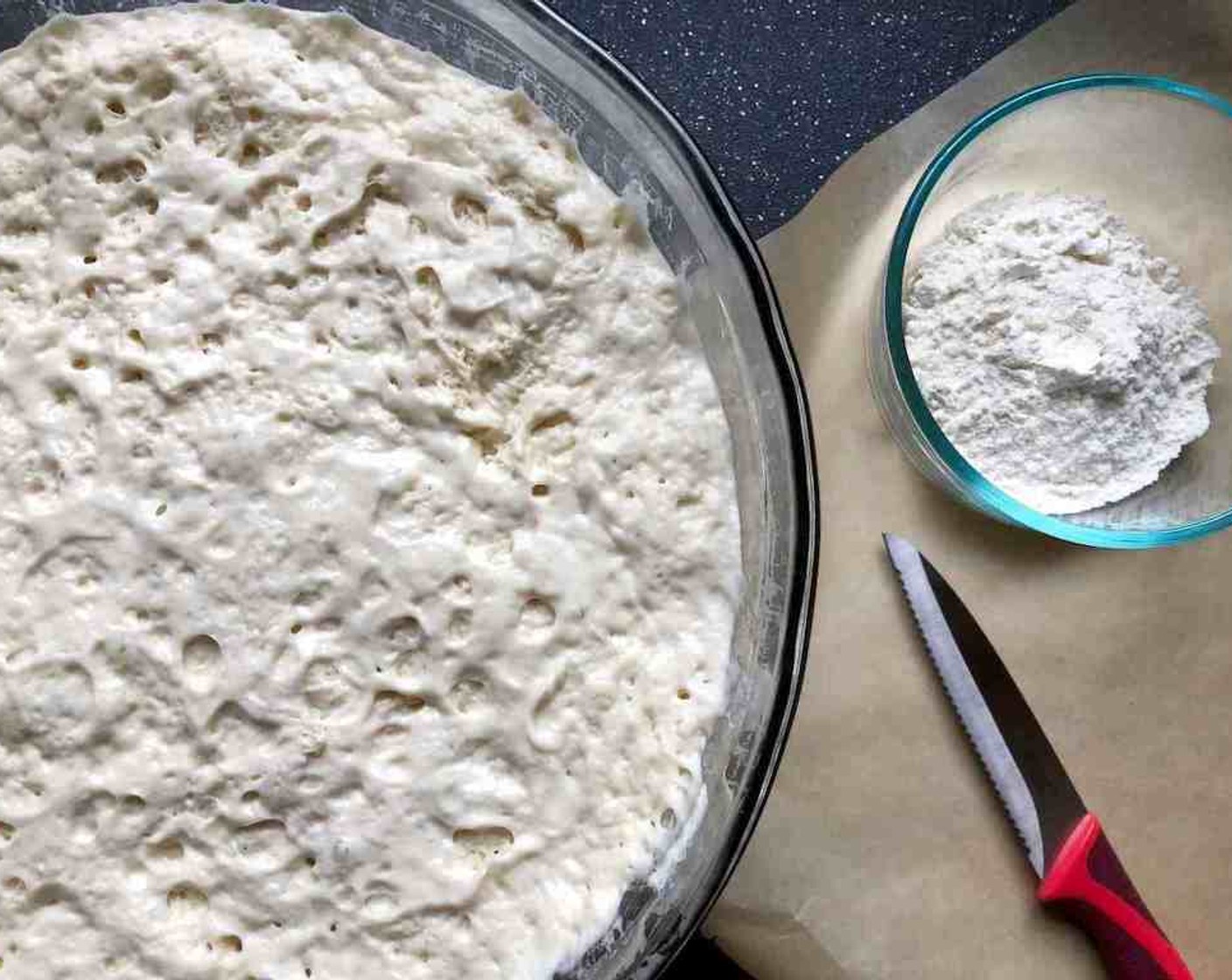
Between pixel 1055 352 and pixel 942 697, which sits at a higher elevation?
pixel 1055 352

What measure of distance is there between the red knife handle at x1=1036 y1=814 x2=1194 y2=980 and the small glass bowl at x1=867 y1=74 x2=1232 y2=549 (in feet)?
0.66

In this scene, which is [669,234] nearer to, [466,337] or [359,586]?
[466,337]

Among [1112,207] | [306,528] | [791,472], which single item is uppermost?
[1112,207]

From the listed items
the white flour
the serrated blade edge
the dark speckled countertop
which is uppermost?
the dark speckled countertop

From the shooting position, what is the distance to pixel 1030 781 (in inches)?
33.1

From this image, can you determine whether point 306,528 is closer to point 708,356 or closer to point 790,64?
point 708,356

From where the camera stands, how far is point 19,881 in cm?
68

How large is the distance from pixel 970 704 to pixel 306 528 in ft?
1.47

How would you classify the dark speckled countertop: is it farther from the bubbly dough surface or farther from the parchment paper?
the bubbly dough surface

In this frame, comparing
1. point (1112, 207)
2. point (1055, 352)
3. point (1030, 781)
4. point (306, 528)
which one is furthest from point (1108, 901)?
point (306, 528)

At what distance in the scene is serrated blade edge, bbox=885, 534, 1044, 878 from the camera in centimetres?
84

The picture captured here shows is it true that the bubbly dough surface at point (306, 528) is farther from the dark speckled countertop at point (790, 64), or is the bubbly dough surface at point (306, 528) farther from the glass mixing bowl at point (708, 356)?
the dark speckled countertop at point (790, 64)

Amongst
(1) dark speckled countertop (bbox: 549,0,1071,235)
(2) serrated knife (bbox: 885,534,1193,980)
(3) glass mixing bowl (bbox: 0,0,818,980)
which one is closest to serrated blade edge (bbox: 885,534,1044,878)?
(2) serrated knife (bbox: 885,534,1193,980)

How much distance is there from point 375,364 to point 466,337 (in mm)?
51
